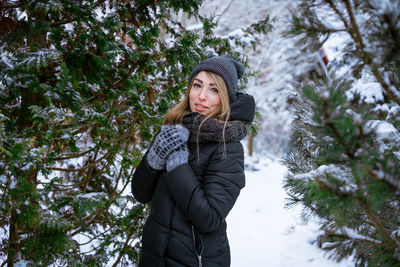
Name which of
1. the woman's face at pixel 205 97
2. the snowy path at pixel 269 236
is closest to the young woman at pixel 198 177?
the woman's face at pixel 205 97

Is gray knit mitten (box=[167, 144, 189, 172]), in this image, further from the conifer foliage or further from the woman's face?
the conifer foliage

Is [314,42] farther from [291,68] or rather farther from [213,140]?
[291,68]

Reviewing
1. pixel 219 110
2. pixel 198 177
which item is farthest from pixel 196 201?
pixel 219 110

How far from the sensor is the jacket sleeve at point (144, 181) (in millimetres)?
1761

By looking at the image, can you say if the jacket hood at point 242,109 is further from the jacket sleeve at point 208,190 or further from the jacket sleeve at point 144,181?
the jacket sleeve at point 144,181

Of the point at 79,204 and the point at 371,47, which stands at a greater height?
the point at 79,204

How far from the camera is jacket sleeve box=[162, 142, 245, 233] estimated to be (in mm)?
1540

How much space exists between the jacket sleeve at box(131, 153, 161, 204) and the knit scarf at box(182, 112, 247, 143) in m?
0.30

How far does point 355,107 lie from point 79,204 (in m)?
1.76

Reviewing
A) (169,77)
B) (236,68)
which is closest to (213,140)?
(236,68)

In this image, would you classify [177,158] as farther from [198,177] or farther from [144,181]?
[144,181]

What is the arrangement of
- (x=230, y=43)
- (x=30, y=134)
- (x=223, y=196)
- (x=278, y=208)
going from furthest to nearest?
(x=278, y=208), (x=230, y=43), (x=30, y=134), (x=223, y=196)

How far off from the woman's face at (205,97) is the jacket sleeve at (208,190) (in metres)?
0.34

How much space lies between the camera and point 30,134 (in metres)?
1.87
